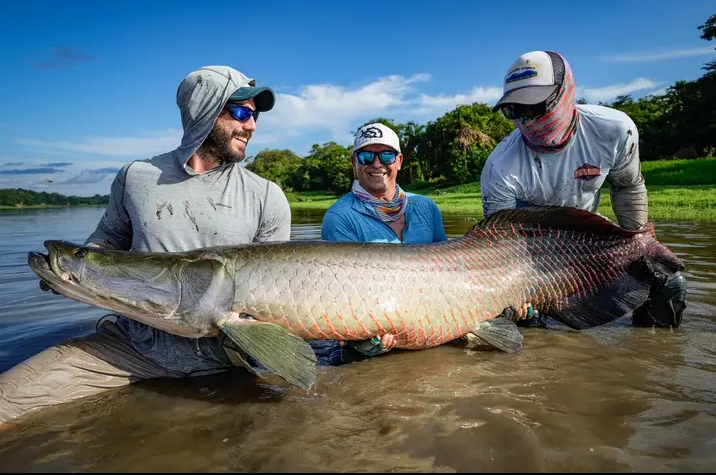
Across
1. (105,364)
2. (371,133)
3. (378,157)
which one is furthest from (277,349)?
(371,133)

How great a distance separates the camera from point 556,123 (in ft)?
13.8

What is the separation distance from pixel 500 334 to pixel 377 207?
4.98ft

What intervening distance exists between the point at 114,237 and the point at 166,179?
590mm

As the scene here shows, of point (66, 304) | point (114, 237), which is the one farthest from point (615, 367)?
point (66, 304)

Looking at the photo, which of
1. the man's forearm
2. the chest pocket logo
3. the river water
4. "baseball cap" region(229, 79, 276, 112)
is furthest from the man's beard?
the man's forearm

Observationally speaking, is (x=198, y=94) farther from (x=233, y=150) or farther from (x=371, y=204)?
(x=371, y=204)

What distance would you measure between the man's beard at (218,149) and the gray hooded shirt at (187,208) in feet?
0.29

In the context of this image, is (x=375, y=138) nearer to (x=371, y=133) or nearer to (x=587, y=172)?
(x=371, y=133)

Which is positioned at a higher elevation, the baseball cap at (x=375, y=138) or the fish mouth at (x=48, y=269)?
the baseball cap at (x=375, y=138)

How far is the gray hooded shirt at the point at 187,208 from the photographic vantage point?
336cm

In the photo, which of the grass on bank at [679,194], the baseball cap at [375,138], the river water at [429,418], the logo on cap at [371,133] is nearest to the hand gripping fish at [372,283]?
the river water at [429,418]

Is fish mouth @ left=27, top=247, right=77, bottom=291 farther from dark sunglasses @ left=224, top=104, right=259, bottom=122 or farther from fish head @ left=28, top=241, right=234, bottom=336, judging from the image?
dark sunglasses @ left=224, top=104, right=259, bottom=122

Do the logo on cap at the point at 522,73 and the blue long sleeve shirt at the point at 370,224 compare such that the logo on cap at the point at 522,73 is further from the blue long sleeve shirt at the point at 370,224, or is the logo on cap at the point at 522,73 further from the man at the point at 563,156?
the blue long sleeve shirt at the point at 370,224

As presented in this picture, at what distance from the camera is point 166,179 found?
3.46 metres
